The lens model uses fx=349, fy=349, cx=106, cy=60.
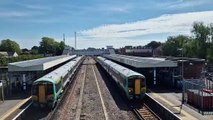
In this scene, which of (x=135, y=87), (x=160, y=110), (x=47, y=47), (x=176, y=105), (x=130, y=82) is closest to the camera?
(x=160, y=110)

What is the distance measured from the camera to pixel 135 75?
31.5 m

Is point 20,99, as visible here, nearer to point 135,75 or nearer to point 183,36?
point 135,75

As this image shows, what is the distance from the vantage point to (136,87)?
3100cm

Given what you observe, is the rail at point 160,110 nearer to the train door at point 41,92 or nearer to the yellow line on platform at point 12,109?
the train door at point 41,92

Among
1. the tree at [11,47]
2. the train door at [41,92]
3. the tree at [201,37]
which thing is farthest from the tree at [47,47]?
the train door at [41,92]

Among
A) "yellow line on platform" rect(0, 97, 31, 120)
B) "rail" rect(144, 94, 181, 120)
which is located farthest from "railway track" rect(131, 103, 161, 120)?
"yellow line on platform" rect(0, 97, 31, 120)

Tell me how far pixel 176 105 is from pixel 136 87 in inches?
152

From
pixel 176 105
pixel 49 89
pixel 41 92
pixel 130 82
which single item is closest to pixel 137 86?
pixel 130 82

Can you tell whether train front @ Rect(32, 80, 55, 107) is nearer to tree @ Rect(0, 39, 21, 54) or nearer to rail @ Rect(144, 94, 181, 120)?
rail @ Rect(144, 94, 181, 120)

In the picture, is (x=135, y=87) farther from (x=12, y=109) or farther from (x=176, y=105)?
(x=12, y=109)

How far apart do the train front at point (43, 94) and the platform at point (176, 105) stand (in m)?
9.53

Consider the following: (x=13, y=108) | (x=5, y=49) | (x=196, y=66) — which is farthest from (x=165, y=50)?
(x=5, y=49)

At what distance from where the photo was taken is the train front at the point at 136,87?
1216 inches

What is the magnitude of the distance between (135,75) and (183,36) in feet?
299
